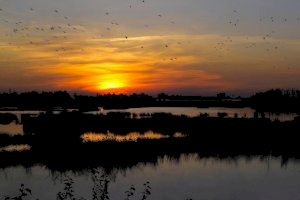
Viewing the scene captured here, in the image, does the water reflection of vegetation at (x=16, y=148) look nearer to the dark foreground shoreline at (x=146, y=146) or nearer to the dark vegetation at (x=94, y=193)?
the dark foreground shoreline at (x=146, y=146)

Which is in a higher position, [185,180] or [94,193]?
[94,193]

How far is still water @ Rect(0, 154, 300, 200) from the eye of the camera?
24.8 metres

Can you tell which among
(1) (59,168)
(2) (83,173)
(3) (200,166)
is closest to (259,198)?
(3) (200,166)

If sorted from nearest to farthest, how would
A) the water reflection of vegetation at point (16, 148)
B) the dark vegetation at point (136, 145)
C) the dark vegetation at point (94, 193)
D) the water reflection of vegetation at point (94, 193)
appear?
the dark vegetation at point (94, 193), the water reflection of vegetation at point (94, 193), the dark vegetation at point (136, 145), the water reflection of vegetation at point (16, 148)

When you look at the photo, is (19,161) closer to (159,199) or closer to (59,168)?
(59,168)

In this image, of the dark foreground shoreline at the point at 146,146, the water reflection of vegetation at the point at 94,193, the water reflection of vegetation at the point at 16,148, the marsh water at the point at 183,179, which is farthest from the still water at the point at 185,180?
the water reflection of vegetation at the point at 16,148

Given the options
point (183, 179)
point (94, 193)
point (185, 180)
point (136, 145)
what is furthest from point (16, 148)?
point (94, 193)

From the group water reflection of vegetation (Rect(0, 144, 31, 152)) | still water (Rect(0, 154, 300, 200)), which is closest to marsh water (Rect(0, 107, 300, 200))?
still water (Rect(0, 154, 300, 200))

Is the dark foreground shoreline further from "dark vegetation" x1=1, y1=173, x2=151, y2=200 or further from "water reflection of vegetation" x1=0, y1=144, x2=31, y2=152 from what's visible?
Answer: "dark vegetation" x1=1, y1=173, x2=151, y2=200

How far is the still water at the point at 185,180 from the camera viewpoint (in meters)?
24.8

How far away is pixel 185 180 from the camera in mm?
28328

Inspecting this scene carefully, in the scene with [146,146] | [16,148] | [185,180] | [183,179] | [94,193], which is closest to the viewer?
[94,193]

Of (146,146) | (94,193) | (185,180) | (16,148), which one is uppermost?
(94,193)

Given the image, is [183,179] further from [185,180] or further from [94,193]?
[94,193]
